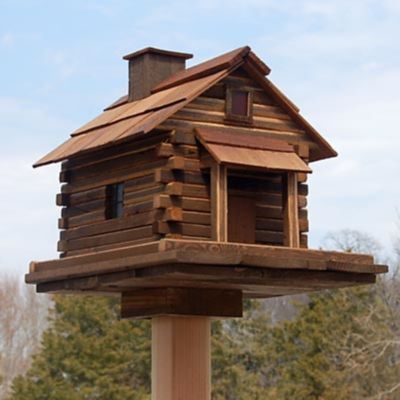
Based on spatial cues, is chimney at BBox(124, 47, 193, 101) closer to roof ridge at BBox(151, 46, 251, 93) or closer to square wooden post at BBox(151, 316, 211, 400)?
roof ridge at BBox(151, 46, 251, 93)

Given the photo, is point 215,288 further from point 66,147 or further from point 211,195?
point 66,147

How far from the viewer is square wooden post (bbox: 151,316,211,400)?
34.0 feet

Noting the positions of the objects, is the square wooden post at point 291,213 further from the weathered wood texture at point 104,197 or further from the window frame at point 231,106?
the weathered wood texture at point 104,197

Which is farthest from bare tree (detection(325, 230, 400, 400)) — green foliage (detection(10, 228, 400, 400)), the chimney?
the chimney

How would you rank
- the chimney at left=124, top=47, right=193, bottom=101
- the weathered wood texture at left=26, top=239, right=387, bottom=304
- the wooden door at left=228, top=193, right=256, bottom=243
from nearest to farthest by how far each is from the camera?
the weathered wood texture at left=26, top=239, right=387, bottom=304 → the wooden door at left=228, top=193, right=256, bottom=243 → the chimney at left=124, top=47, right=193, bottom=101

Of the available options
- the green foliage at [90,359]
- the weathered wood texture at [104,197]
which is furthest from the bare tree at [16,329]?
the weathered wood texture at [104,197]

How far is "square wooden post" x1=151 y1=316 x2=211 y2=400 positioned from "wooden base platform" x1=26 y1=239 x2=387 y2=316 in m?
0.23

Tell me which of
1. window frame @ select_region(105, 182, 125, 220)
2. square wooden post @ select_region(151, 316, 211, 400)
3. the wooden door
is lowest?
square wooden post @ select_region(151, 316, 211, 400)

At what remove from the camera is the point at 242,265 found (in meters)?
9.44

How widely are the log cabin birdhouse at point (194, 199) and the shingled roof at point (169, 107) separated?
2 centimetres

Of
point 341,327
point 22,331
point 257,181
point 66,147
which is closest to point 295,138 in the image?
point 257,181

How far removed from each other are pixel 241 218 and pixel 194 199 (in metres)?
0.65

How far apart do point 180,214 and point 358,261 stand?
5.48ft

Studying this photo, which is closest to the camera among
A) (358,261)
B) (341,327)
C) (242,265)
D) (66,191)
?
(242,265)
